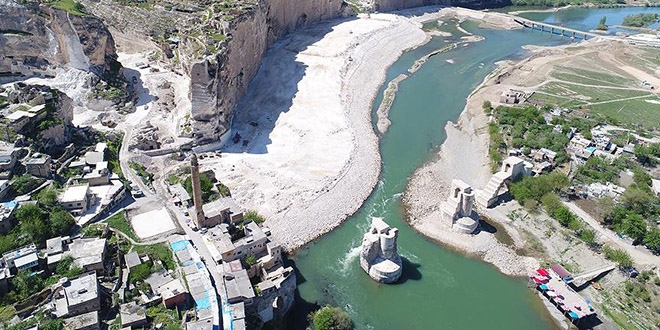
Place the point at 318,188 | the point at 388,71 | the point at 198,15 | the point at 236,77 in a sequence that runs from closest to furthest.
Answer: the point at 318,188
the point at 236,77
the point at 198,15
the point at 388,71

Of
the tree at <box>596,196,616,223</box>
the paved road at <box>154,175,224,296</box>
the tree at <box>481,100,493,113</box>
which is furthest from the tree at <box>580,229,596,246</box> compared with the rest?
the paved road at <box>154,175,224,296</box>

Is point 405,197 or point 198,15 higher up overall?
point 198,15

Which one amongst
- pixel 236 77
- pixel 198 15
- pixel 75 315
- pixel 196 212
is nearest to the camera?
pixel 75 315

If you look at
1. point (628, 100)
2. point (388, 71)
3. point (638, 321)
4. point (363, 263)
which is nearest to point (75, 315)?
point (363, 263)

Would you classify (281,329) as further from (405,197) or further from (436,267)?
(405,197)

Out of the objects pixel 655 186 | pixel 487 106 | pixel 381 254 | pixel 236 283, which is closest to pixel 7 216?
pixel 236 283
